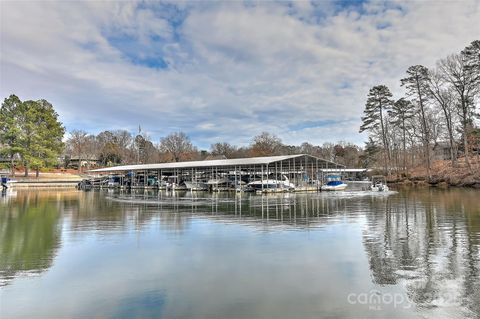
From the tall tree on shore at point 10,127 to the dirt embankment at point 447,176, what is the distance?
57063mm

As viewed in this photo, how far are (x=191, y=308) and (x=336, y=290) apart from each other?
2.61 m

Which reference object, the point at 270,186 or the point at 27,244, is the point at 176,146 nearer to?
the point at 270,186

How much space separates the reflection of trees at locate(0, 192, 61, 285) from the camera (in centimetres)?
797

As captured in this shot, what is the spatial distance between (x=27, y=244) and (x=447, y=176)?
155 feet

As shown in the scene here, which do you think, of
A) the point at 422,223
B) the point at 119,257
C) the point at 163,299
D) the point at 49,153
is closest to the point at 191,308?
the point at 163,299

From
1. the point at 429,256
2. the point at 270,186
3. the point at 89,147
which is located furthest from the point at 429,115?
the point at 89,147

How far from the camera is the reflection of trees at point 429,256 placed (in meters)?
5.99

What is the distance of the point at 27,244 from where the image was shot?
10359mm

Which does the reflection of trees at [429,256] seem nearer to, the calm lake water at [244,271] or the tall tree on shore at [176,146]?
the calm lake water at [244,271]

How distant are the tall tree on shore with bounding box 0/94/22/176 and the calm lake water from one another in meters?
46.6

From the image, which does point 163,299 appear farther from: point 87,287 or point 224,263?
point 224,263

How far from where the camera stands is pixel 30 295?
6.14 m

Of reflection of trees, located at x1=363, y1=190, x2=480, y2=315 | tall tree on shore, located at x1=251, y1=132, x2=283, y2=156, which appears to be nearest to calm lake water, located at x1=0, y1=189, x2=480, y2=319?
reflection of trees, located at x1=363, y1=190, x2=480, y2=315

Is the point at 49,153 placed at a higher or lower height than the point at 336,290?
higher
